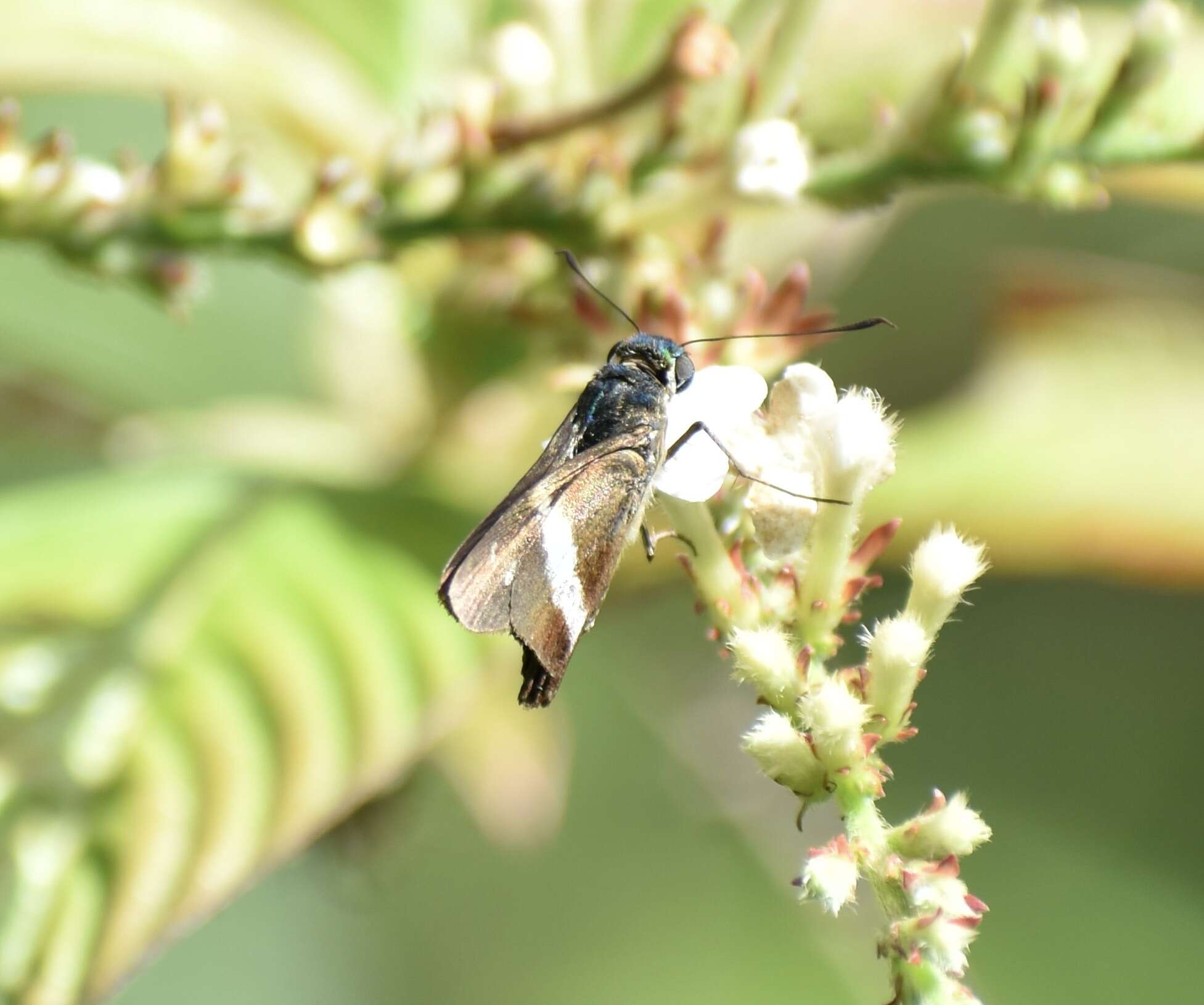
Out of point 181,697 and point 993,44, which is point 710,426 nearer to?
point 993,44

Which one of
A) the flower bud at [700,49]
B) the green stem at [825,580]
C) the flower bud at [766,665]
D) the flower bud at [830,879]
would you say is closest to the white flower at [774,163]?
the flower bud at [700,49]

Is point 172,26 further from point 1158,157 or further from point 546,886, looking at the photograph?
point 546,886

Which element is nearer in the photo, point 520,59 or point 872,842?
point 872,842

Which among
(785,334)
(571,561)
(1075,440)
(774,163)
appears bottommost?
(1075,440)

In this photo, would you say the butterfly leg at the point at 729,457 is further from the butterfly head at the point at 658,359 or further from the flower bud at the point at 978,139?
the flower bud at the point at 978,139

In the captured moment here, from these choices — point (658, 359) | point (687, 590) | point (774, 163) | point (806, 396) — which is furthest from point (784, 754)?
point (687, 590)

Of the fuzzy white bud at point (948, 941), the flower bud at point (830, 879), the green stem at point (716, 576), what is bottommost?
the flower bud at point (830, 879)

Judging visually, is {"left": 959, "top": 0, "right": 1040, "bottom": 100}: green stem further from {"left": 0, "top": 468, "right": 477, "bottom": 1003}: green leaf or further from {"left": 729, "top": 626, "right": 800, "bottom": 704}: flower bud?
{"left": 0, "top": 468, "right": 477, "bottom": 1003}: green leaf
